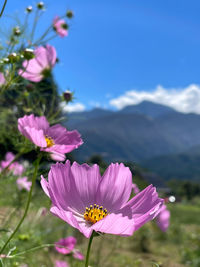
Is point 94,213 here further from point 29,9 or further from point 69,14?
point 69,14

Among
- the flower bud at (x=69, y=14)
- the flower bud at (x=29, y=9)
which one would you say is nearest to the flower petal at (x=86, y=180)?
the flower bud at (x=29, y=9)

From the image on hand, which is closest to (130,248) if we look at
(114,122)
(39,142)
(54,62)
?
(54,62)

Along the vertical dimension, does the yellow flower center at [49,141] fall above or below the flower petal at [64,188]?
above

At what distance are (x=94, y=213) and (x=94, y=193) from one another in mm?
28

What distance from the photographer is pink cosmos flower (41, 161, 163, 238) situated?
0.35 meters

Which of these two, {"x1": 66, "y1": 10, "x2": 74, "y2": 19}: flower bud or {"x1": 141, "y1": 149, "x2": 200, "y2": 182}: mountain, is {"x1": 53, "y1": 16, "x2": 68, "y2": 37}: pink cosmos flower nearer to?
{"x1": 66, "y1": 10, "x2": 74, "y2": 19}: flower bud

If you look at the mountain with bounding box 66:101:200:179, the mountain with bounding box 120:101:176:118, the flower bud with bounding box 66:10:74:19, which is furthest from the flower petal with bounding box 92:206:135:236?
the mountain with bounding box 120:101:176:118

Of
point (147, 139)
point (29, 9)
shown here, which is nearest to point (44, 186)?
point (29, 9)

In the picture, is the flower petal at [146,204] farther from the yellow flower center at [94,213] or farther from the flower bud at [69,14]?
the flower bud at [69,14]

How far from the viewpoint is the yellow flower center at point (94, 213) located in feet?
1.30

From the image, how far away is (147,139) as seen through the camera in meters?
145

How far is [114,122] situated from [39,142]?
467ft

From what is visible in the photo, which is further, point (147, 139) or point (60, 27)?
point (147, 139)

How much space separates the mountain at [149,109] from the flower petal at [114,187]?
187018mm
